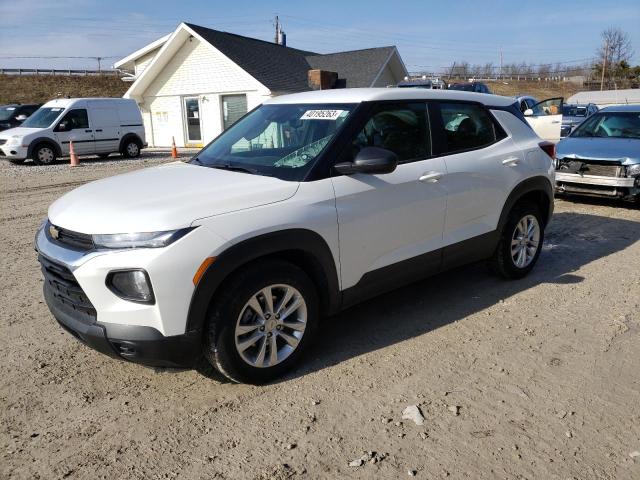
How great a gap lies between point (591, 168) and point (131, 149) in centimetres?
1460

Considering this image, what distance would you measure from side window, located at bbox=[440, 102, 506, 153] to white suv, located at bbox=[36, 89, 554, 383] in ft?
0.05

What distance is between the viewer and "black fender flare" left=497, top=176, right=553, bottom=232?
4939mm

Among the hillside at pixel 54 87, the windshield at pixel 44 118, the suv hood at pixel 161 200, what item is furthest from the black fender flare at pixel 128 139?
the hillside at pixel 54 87

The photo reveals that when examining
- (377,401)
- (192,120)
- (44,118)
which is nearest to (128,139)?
(44,118)

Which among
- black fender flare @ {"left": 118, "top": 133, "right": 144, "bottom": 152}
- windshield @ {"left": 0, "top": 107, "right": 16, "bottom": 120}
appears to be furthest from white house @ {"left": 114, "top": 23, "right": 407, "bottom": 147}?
windshield @ {"left": 0, "top": 107, "right": 16, "bottom": 120}

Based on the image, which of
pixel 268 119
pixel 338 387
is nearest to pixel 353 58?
pixel 268 119

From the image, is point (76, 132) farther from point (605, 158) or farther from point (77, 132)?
point (605, 158)

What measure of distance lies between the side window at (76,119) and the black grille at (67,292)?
1501cm

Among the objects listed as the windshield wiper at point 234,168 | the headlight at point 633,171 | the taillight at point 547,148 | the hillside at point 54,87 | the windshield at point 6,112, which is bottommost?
the headlight at point 633,171

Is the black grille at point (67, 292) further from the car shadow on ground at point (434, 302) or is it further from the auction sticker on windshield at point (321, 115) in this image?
the auction sticker on windshield at point (321, 115)

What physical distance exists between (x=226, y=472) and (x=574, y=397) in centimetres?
209

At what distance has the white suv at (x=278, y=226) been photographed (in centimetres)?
296

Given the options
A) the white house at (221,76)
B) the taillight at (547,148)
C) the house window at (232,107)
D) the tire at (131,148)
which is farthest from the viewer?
the house window at (232,107)

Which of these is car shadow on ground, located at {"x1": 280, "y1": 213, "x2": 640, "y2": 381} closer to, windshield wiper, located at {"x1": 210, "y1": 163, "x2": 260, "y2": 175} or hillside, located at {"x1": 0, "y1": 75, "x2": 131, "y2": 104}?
windshield wiper, located at {"x1": 210, "y1": 163, "x2": 260, "y2": 175}
